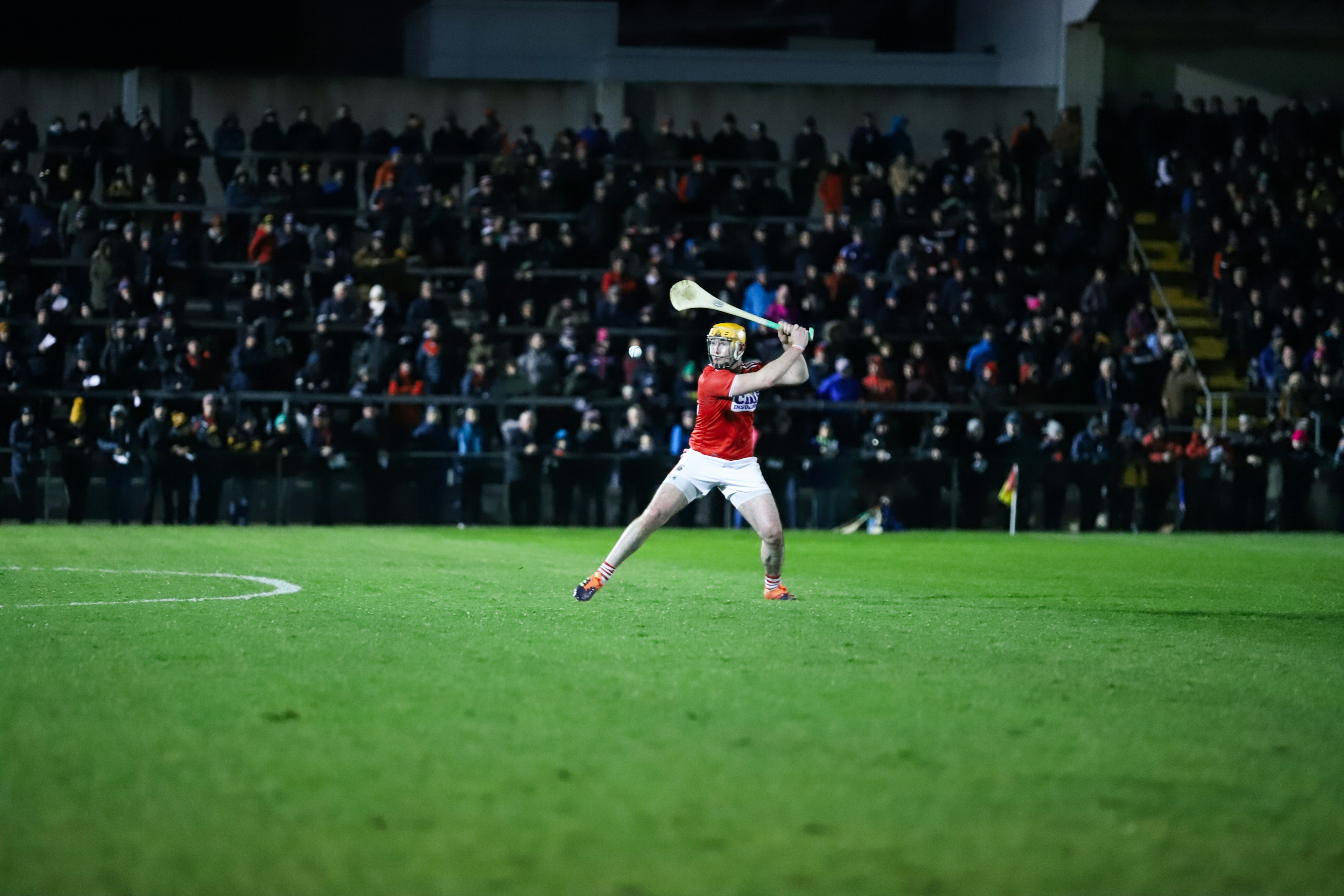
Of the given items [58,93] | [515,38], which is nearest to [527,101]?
[515,38]

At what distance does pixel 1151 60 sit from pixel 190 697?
30.6 metres

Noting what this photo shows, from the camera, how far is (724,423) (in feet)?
42.2

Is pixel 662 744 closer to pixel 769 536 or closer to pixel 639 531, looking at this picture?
pixel 639 531

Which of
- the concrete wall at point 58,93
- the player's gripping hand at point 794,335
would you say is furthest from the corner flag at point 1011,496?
the concrete wall at point 58,93

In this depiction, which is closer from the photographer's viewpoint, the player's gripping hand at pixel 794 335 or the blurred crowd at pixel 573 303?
the player's gripping hand at pixel 794 335

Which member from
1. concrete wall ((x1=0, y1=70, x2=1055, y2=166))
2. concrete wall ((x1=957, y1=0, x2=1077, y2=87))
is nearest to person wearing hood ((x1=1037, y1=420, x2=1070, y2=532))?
concrete wall ((x1=0, y1=70, x2=1055, y2=166))

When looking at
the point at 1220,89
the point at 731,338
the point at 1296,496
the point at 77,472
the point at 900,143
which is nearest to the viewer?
the point at 731,338

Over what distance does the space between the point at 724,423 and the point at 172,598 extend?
13.6 feet

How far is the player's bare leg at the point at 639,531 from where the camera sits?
12.5 metres

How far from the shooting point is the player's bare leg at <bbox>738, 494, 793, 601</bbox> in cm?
1269

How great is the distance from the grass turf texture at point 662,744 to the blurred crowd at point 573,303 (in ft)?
37.6

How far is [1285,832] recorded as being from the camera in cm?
565

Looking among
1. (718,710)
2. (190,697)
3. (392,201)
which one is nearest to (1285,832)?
(718,710)

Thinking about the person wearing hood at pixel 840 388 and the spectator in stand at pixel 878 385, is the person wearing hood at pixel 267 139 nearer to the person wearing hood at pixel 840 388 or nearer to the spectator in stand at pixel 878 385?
the person wearing hood at pixel 840 388
